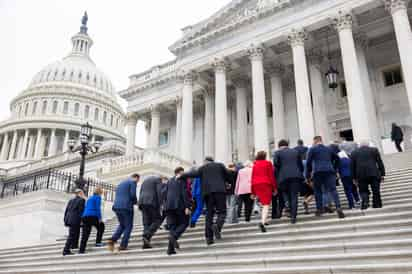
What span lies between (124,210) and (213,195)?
2.55m

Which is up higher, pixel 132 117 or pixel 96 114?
pixel 96 114

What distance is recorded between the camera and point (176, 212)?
786 cm

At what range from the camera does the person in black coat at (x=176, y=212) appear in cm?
768

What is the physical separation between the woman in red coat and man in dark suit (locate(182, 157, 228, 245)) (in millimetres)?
781

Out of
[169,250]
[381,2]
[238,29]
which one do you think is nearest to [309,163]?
[169,250]

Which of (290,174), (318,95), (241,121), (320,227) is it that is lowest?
(320,227)

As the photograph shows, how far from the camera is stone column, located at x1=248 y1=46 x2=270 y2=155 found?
20.7 metres

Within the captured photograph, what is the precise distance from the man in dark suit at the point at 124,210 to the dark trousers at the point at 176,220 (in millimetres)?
1477

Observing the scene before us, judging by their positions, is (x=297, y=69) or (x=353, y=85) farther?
(x=297, y=69)

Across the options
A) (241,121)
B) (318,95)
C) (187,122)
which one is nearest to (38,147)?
(187,122)

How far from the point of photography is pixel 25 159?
69.8 meters

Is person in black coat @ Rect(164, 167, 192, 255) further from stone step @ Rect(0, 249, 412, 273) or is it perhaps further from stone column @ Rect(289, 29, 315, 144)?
stone column @ Rect(289, 29, 315, 144)

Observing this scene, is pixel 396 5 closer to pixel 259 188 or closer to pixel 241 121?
pixel 241 121

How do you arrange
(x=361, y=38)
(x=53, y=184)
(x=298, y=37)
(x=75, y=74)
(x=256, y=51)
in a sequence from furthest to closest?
(x=75, y=74) → (x=256, y=51) → (x=361, y=38) → (x=298, y=37) → (x=53, y=184)
